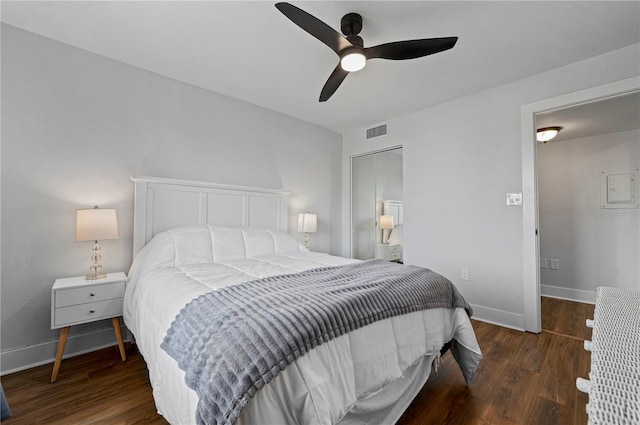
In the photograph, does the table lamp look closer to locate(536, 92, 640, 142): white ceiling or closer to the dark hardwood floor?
the dark hardwood floor

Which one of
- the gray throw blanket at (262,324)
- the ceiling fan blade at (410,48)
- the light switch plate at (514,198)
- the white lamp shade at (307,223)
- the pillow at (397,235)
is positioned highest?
the ceiling fan blade at (410,48)

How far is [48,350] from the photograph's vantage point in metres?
2.08

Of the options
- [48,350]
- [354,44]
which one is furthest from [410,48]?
[48,350]

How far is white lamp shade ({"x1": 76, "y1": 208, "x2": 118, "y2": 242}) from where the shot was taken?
2.03 meters

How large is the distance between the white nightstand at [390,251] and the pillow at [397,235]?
2.2 inches

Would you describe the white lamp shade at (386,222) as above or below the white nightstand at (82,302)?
above

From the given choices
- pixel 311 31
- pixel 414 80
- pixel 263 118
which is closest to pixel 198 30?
pixel 311 31

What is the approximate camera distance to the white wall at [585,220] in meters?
3.35

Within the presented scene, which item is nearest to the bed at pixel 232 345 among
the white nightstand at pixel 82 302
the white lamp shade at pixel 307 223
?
the white nightstand at pixel 82 302

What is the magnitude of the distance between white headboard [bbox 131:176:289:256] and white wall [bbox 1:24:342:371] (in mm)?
153

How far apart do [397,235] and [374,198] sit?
661mm

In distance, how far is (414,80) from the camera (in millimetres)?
2754

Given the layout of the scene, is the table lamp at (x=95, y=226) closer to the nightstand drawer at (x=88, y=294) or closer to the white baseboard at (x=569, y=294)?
the nightstand drawer at (x=88, y=294)

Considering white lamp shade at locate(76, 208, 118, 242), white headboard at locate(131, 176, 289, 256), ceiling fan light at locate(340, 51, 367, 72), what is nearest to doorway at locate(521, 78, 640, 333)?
ceiling fan light at locate(340, 51, 367, 72)
